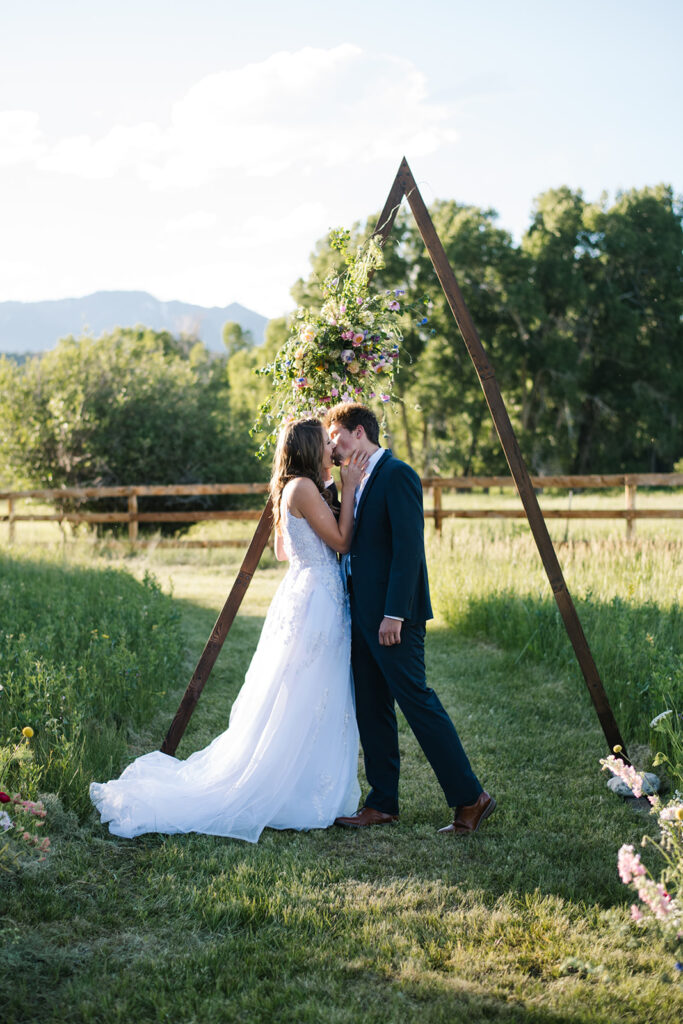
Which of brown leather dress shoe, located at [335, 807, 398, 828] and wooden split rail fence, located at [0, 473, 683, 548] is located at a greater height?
wooden split rail fence, located at [0, 473, 683, 548]

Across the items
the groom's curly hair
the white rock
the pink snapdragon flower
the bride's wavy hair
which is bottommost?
the white rock

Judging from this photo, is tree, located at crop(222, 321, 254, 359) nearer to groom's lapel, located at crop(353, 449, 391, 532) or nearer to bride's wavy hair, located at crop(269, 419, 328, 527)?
bride's wavy hair, located at crop(269, 419, 328, 527)

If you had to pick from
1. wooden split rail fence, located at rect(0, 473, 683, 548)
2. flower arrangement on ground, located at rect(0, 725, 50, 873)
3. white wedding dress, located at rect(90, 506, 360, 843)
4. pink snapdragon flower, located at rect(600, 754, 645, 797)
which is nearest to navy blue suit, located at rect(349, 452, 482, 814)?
white wedding dress, located at rect(90, 506, 360, 843)

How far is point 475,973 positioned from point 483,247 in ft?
113

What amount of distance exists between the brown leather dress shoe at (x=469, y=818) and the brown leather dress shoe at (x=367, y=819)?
27 cm

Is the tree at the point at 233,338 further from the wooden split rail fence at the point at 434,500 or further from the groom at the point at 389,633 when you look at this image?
the groom at the point at 389,633

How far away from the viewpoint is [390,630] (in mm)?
3910

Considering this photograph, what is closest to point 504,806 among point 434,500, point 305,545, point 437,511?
point 305,545

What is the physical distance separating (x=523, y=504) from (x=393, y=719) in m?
1.29

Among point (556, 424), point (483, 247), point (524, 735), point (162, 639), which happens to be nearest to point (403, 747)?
point (524, 735)

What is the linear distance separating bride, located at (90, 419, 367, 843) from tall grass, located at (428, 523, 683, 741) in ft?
6.09

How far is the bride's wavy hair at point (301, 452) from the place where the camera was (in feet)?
13.8

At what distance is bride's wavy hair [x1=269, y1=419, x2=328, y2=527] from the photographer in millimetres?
4191

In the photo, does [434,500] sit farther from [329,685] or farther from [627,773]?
[627,773]
